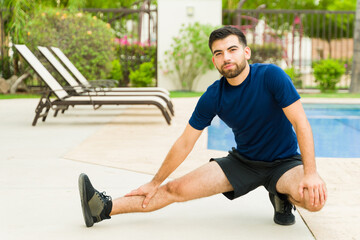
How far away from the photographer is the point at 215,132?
26.8 feet

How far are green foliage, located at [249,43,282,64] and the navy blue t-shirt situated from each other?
13171 millimetres

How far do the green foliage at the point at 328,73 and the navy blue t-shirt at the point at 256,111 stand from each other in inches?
480

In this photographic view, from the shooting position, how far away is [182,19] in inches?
614

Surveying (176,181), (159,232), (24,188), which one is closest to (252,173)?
(176,181)

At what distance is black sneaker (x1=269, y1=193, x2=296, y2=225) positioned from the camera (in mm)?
3104

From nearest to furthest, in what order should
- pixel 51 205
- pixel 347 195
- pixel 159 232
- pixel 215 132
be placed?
pixel 159 232
pixel 51 205
pixel 347 195
pixel 215 132

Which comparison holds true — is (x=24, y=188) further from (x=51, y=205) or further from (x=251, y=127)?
(x=251, y=127)

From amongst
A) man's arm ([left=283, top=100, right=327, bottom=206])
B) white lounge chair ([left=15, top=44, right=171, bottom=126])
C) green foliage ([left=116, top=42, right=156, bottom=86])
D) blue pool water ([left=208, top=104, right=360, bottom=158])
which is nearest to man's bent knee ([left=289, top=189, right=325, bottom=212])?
man's arm ([left=283, top=100, right=327, bottom=206])

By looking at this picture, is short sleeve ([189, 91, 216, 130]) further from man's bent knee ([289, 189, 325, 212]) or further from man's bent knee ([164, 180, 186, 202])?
man's bent knee ([289, 189, 325, 212])

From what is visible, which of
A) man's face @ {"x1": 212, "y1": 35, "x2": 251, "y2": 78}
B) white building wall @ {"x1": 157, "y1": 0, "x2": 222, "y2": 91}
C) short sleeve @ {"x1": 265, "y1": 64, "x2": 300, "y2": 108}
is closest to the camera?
short sleeve @ {"x1": 265, "y1": 64, "x2": 300, "y2": 108}

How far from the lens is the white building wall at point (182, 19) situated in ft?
51.0

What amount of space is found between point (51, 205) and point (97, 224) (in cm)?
56

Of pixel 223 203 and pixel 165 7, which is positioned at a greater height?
pixel 165 7

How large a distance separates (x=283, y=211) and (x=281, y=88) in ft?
2.47
